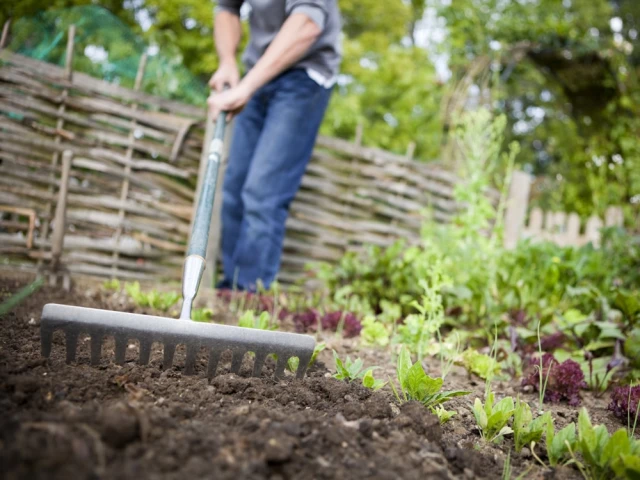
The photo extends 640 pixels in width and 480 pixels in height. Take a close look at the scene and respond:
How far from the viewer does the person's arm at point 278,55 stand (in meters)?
2.38

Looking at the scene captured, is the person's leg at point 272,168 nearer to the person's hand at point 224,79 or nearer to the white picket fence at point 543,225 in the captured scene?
the person's hand at point 224,79

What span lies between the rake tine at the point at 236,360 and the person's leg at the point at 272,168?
1.66 meters

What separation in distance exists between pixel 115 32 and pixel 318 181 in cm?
180

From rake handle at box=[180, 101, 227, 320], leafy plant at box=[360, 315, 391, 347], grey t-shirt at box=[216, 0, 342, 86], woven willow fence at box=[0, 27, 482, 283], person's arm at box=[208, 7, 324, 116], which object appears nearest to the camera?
rake handle at box=[180, 101, 227, 320]

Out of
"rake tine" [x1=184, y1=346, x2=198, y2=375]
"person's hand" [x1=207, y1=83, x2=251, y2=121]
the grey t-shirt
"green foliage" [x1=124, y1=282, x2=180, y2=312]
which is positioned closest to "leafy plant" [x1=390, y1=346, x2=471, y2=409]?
"rake tine" [x1=184, y1=346, x2=198, y2=375]

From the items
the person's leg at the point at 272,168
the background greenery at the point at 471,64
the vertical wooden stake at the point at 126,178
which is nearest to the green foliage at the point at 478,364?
the person's leg at the point at 272,168

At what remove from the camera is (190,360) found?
126 centimetres

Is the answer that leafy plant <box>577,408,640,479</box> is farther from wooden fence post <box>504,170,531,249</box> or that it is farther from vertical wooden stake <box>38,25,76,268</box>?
wooden fence post <box>504,170,531,249</box>

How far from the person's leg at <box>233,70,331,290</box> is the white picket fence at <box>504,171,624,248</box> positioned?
1.87 meters

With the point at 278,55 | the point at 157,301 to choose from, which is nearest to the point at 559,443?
the point at 157,301

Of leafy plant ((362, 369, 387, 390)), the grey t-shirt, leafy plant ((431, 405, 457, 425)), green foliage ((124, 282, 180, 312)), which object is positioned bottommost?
leafy plant ((431, 405, 457, 425))

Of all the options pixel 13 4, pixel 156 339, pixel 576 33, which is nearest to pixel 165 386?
pixel 156 339

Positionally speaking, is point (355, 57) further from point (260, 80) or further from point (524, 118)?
point (524, 118)

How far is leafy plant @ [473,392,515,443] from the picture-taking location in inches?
48.8
